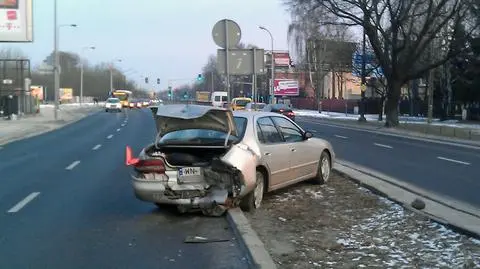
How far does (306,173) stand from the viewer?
1062 cm

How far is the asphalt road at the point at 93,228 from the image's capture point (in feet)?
20.4

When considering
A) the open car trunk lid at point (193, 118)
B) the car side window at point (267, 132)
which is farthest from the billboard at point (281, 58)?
the open car trunk lid at point (193, 118)

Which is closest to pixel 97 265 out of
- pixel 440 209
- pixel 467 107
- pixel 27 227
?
pixel 27 227

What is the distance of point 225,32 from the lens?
12.6 m

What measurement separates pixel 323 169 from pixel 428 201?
2498 mm

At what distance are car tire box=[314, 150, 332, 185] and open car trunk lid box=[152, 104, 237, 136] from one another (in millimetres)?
2765

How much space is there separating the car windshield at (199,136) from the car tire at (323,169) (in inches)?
99.0

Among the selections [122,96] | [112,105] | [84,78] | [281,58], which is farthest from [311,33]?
[84,78]

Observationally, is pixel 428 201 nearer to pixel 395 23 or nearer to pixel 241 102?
pixel 395 23

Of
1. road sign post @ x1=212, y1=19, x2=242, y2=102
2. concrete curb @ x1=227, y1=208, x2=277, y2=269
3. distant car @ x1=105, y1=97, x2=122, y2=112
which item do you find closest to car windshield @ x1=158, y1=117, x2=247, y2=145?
concrete curb @ x1=227, y1=208, x2=277, y2=269

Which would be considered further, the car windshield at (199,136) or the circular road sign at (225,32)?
the circular road sign at (225,32)

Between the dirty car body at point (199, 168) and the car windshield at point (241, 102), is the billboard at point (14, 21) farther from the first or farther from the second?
the dirty car body at point (199, 168)

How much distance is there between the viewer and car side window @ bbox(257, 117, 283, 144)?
9258 mm

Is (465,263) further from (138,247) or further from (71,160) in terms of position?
(71,160)
